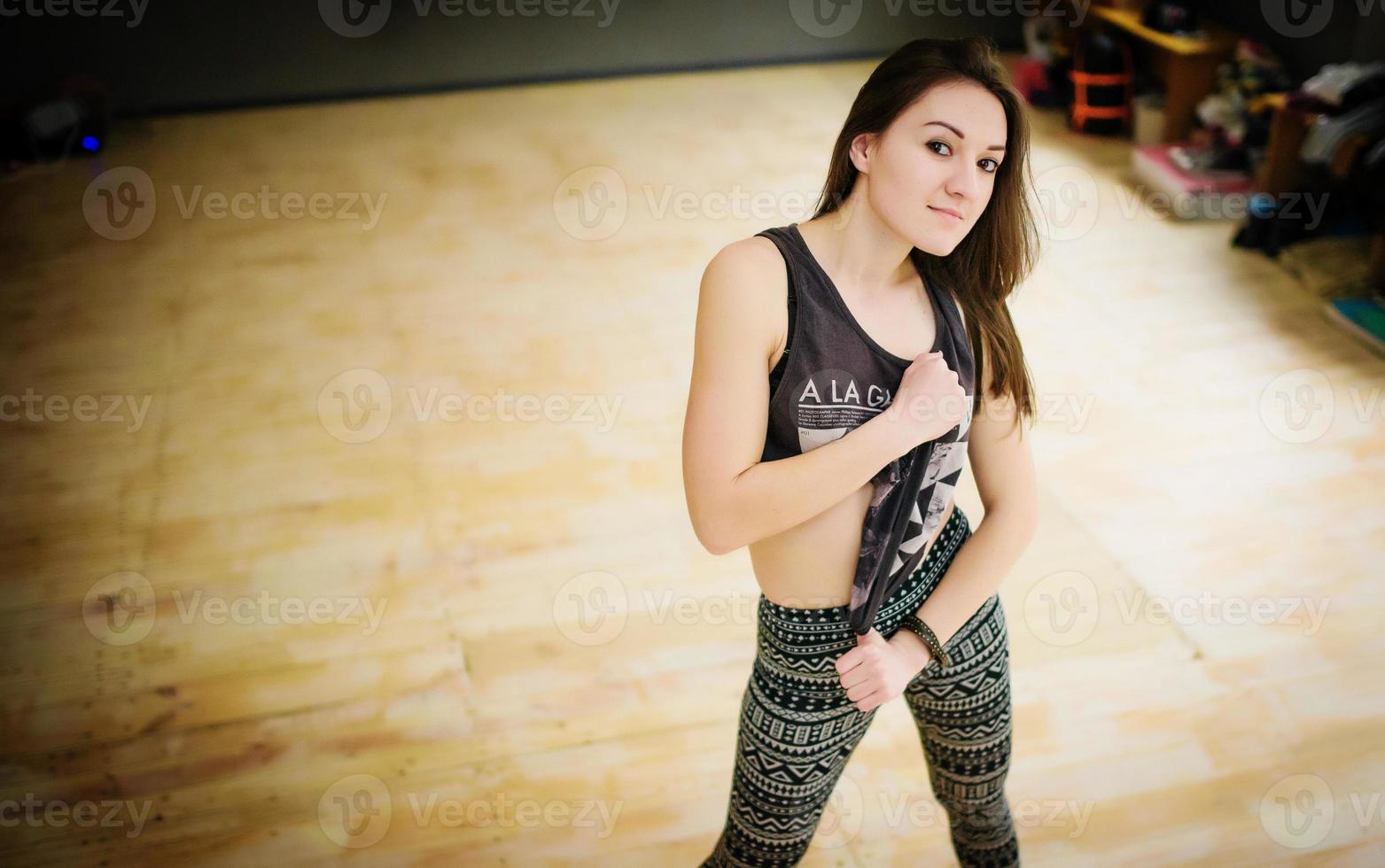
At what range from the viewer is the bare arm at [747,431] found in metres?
1.36

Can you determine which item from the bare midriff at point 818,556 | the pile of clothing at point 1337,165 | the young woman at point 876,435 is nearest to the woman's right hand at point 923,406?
the young woman at point 876,435

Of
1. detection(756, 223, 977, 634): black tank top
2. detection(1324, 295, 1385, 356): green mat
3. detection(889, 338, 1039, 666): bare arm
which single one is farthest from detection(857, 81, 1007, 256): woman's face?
detection(1324, 295, 1385, 356): green mat

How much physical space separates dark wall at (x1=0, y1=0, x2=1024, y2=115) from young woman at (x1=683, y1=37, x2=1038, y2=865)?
5442mm

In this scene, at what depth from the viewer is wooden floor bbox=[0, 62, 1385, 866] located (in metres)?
2.49

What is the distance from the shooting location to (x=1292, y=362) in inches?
157

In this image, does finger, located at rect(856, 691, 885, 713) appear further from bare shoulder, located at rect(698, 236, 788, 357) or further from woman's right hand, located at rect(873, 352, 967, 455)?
bare shoulder, located at rect(698, 236, 788, 357)

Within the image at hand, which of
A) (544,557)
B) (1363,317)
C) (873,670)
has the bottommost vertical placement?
(1363,317)

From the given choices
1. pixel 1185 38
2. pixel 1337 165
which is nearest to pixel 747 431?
pixel 1337 165

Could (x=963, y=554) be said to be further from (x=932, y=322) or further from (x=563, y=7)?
(x=563, y=7)

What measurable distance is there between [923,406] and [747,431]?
0.69 feet

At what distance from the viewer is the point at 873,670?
1.50 meters

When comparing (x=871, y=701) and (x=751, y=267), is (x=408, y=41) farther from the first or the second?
(x=871, y=701)

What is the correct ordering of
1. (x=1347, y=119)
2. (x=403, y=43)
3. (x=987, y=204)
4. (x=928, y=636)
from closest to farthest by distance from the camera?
1. (x=987, y=204)
2. (x=928, y=636)
3. (x=1347, y=119)
4. (x=403, y=43)

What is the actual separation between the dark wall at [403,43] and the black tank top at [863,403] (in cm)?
551
